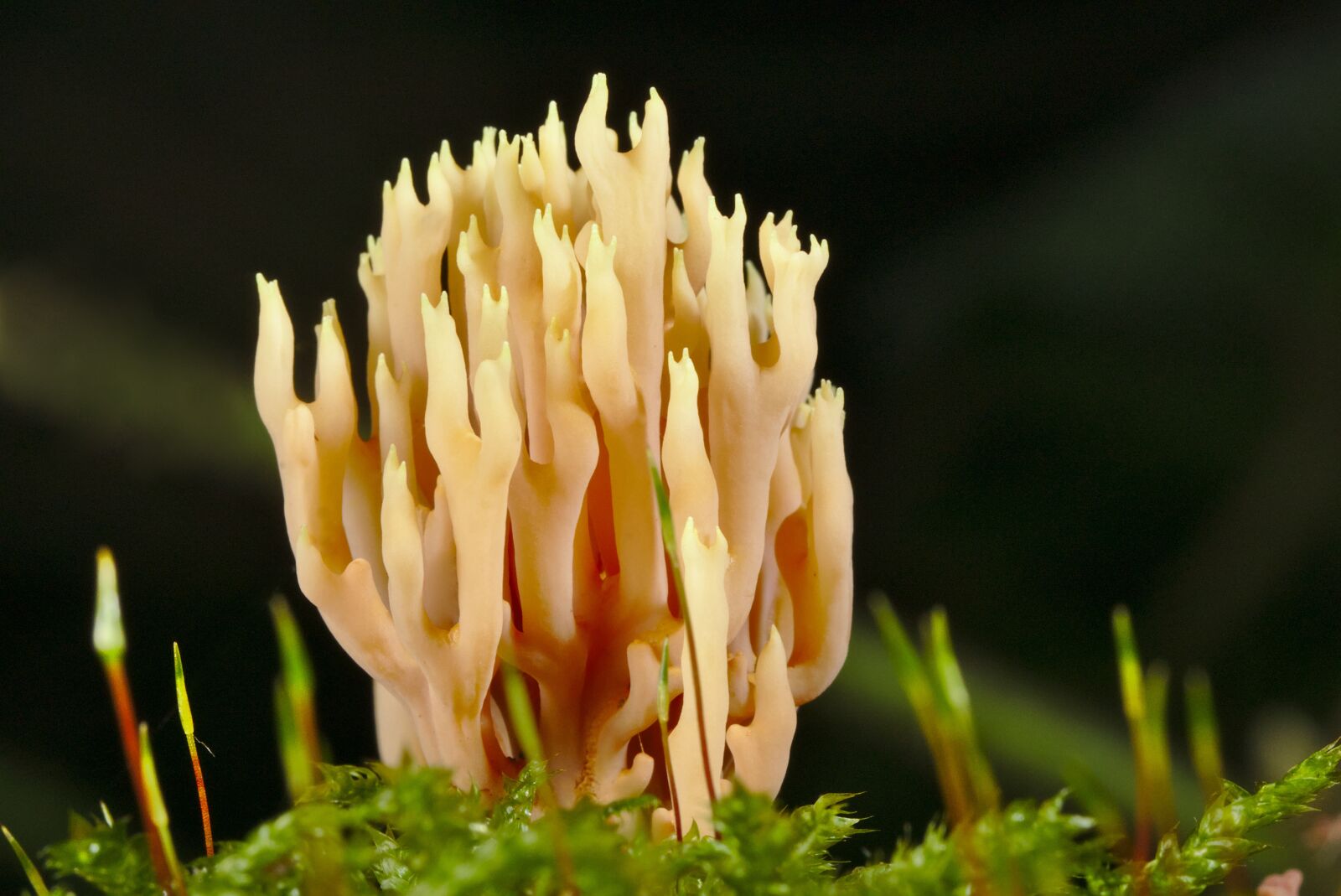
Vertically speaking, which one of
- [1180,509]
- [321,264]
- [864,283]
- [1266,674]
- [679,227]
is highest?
[321,264]

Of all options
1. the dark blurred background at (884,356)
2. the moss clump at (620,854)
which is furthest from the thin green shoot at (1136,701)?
the dark blurred background at (884,356)

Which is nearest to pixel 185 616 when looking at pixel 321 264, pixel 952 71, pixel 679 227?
pixel 321 264

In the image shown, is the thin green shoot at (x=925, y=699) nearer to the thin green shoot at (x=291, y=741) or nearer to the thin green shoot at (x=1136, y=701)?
the thin green shoot at (x=1136, y=701)

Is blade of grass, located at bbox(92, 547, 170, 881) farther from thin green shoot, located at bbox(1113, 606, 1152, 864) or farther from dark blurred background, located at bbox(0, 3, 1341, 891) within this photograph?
dark blurred background, located at bbox(0, 3, 1341, 891)

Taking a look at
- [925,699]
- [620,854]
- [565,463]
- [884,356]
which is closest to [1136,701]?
[925,699]

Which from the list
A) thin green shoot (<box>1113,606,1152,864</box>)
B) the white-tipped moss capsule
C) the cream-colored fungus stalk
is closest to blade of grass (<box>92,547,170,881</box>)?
the white-tipped moss capsule

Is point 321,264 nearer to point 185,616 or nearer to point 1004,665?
point 185,616
